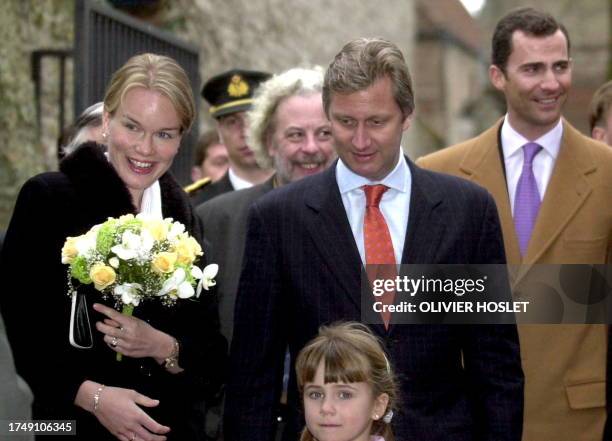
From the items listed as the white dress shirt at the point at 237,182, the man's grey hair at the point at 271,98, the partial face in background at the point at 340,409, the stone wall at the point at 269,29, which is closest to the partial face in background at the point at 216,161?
the white dress shirt at the point at 237,182

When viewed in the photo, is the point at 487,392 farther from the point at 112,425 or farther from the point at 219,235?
the point at 219,235

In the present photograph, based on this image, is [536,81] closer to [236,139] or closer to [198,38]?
[236,139]

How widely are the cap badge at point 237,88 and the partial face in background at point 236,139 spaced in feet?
0.55

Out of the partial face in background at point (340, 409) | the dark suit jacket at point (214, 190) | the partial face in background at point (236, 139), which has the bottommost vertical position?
the partial face in background at point (340, 409)

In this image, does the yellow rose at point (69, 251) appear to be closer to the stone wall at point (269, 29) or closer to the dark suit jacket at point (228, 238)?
the dark suit jacket at point (228, 238)

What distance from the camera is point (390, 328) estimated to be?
4.40 metres

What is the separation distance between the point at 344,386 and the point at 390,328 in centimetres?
31

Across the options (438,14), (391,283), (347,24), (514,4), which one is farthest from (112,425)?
(438,14)

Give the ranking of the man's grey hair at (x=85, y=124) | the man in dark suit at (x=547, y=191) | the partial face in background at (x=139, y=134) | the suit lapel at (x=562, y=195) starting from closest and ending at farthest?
the partial face in background at (x=139, y=134) < the man's grey hair at (x=85, y=124) < the man in dark suit at (x=547, y=191) < the suit lapel at (x=562, y=195)

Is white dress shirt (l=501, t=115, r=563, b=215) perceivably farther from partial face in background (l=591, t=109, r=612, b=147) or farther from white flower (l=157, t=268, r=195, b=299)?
white flower (l=157, t=268, r=195, b=299)

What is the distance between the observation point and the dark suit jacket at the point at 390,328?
14.3 feet

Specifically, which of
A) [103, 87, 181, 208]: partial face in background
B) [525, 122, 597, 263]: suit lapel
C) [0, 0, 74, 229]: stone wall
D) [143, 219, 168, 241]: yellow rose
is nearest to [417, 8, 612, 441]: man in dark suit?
[525, 122, 597, 263]: suit lapel

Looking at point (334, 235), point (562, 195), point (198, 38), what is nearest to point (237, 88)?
point (562, 195)

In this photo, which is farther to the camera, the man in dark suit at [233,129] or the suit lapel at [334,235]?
the man in dark suit at [233,129]
